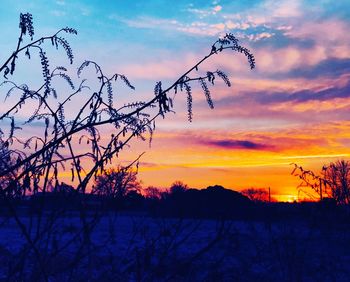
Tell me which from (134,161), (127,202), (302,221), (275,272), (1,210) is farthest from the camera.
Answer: (302,221)

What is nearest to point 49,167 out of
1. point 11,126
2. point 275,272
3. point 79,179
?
point 79,179

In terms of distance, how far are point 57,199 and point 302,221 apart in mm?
13906

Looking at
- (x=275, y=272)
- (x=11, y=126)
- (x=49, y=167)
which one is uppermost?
(x=11, y=126)

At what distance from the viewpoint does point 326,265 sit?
11.0m

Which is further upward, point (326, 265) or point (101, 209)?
point (101, 209)

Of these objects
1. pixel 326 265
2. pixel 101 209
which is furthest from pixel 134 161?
pixel 326 265

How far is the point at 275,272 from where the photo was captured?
9.49m

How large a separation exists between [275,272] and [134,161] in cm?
828

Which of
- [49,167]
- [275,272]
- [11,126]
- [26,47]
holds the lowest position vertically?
[275,272]

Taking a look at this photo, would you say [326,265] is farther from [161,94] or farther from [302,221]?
[161,94]

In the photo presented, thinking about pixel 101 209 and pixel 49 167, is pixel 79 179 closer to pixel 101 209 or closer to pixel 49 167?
pixel 49 167

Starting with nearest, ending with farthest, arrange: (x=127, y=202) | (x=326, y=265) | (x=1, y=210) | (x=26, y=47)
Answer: (x=26, y=47)
(x=1, y=210)
(x=127, y=202)
(x=326, y=265)

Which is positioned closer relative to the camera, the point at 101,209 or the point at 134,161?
the point at 101,209

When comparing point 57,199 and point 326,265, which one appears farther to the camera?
point 326,265
